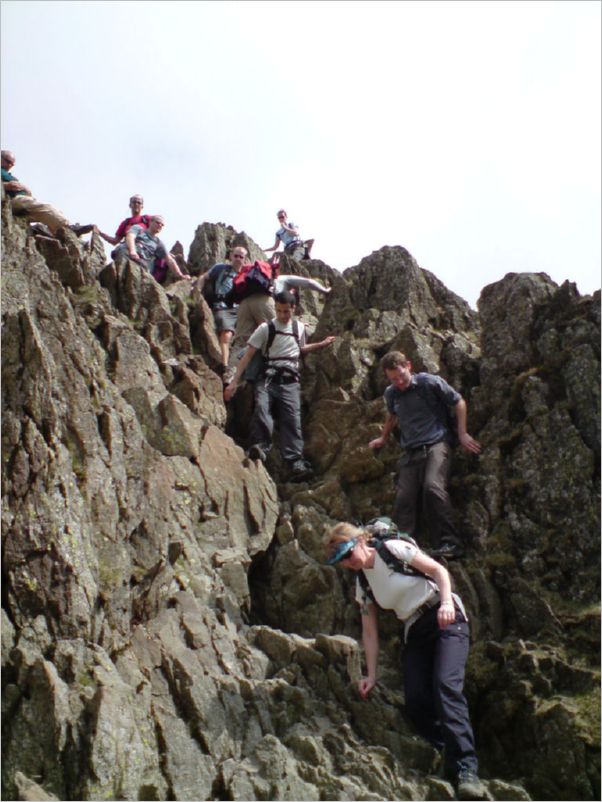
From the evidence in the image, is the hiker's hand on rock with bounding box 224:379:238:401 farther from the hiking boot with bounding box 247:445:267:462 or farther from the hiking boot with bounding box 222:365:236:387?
the hiking boot with bounding box 247:445:267:462

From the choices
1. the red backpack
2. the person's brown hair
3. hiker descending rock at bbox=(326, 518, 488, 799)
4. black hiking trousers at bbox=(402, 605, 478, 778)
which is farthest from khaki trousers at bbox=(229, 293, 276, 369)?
black hiking trousers at bbox=(402, 605, 478, 778)

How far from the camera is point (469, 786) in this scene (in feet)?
41.0

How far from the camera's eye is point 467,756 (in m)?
12.8

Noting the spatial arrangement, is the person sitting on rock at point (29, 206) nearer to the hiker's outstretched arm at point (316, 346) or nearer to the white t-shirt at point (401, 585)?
the hiker's outstretched arm at point (316, 346)

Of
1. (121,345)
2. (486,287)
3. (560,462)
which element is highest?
(486,287)

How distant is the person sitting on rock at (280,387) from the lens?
2014 cm

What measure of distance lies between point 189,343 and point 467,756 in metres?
13.5

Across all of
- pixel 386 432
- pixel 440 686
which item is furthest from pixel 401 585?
pixel 386 432

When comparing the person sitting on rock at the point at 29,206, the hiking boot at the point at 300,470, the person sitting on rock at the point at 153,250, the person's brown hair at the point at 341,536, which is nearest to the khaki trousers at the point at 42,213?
the person sitting on rock at the point at 29,206

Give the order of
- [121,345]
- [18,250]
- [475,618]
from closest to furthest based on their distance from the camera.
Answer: [475,618] → [18,250] → [121,345]

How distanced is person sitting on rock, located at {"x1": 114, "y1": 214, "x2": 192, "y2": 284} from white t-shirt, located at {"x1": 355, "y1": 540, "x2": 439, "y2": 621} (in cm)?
1544

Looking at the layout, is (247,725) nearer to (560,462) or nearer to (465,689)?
(465,689)

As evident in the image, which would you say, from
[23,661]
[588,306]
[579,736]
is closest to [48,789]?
[23,661]

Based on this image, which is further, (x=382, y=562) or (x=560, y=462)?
(x=560, y=462)
